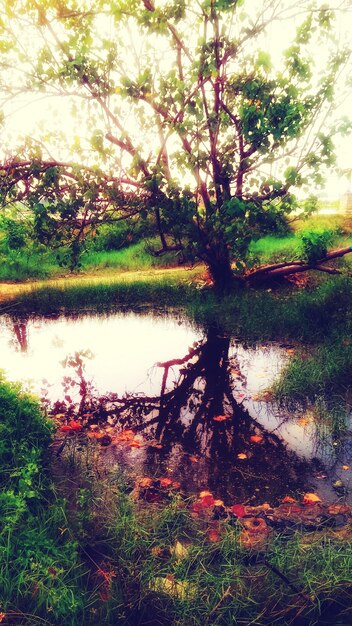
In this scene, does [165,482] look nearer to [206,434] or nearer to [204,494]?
[204,494]

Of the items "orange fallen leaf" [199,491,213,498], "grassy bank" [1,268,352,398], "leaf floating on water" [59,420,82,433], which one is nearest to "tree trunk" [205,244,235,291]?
"grassy bank" [1,268,352,398]

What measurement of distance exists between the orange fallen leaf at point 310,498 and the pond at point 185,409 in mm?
64

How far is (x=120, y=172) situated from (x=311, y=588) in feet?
21.2

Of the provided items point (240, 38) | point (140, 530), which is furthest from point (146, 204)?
point (140, 530)

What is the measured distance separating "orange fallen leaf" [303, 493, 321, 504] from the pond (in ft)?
0.21

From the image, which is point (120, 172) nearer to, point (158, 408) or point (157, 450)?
point (158, 408)

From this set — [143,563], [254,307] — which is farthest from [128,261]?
[143,563]

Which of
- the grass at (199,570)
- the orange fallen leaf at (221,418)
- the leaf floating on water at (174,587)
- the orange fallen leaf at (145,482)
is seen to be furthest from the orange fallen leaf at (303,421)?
the leaf floating on water at (174,587)

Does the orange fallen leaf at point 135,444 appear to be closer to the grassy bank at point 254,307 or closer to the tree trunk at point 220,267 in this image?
the grassy bank at point 254,307

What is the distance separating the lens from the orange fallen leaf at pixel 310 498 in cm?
319

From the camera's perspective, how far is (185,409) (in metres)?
4.96

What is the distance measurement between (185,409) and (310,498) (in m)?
1.98

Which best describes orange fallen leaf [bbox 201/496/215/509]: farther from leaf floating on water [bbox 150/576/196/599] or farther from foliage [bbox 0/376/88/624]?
foliage [bbox 0/376/88/624]

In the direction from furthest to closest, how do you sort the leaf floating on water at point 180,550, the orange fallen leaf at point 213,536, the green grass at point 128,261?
1. the green grass at point 128,261
2. the orange fallen leaf at point 213,536
3. the leaf floating on water at point 180,550
